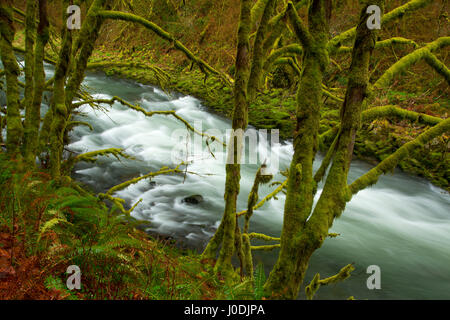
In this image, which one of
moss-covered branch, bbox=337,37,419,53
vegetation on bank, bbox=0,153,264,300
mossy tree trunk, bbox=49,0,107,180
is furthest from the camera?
mossy tree trunk, bbox=49,0,107,180

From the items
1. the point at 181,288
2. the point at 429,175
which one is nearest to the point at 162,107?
the point at 429,175

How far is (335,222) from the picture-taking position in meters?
8.12

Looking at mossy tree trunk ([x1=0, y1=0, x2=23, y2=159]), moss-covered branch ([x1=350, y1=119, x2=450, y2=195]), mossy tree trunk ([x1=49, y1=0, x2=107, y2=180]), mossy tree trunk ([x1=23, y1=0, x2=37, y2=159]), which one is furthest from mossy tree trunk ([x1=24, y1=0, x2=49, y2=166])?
moss-covered branch ([x1=350, y1=119, x2=450, y2=195])

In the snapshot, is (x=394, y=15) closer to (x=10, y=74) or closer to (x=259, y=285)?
(x=259, y=285)

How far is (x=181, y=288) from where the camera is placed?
2385mm

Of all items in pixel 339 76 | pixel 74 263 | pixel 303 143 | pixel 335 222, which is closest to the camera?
pixel 303 143

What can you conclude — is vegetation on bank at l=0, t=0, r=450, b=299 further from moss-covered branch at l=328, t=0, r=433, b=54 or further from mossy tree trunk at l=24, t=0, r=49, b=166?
mossy tree trunk at l=24, t=0, r=49, b=166

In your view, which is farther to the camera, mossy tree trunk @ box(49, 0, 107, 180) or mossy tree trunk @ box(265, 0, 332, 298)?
mossy tree trunk @ box(49, 0, 107, 180)

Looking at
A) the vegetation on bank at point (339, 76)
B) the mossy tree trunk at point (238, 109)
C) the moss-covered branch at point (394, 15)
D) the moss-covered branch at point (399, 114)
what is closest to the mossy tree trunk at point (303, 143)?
the moss-covered branch at point (394, 15)

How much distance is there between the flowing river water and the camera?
6113 millimetres

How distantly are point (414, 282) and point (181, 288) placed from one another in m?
5.76

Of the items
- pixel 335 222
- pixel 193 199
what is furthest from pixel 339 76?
pixel 193 199
